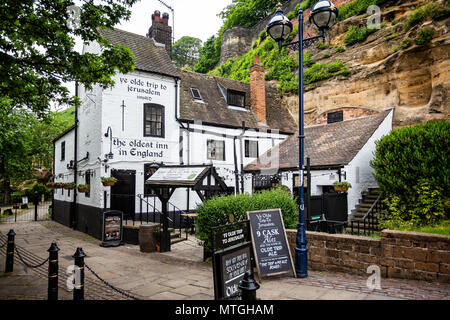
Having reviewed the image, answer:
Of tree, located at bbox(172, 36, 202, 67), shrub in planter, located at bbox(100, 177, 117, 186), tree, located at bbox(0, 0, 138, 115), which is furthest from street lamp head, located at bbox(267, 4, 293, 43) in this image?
tree, located at bbox(172, 36, 202, 67)

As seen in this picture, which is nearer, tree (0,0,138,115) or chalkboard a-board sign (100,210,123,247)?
tree (0,0,138,115)

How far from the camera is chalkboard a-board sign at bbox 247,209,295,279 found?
21.6ft

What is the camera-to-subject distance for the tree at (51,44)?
255 inches

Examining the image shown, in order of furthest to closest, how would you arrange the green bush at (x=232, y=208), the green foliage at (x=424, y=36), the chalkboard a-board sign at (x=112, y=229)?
the green foliage at (x=424, y=36), the chalkboard a-board sign at (x=112, y=229), the green bush at (x=232, y=208)

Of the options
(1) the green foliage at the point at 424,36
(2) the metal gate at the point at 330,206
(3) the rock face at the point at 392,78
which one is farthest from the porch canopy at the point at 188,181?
(1) the green foliage at the point at 424,36

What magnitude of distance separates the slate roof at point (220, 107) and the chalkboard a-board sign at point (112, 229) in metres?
6.68

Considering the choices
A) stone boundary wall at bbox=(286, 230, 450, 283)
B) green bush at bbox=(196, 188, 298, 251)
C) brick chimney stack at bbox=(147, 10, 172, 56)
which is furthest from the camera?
brick chimney stack at bbox=(147, 10, 172, 56)

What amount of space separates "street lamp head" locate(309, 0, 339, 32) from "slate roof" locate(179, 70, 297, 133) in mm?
10512

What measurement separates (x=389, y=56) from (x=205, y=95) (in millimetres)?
12053

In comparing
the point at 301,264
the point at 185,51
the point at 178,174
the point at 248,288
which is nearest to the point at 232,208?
the point at 301,264

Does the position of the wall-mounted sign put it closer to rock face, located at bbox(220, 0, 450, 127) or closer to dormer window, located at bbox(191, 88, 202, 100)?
dormer window, located at bbox(191, 88, 202, 100)

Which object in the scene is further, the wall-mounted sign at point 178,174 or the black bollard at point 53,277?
the wall-mounted sign at point 178,174

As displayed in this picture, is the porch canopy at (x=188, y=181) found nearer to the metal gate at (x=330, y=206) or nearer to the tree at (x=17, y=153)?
the metal gate at (x=330, y=206)

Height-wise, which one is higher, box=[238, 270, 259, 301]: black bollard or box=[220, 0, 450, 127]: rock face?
box=[220, 0, 450, 127]: rock face
